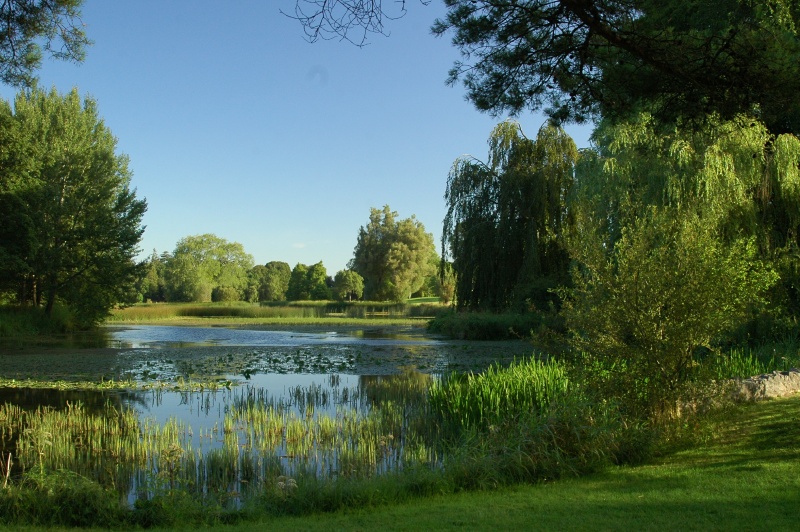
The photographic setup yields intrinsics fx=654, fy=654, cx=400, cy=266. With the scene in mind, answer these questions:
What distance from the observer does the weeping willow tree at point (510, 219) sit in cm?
2430

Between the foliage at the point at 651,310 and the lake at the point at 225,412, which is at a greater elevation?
the foliage at the point at 651,310

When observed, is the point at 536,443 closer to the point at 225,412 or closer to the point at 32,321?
the point at 225,412

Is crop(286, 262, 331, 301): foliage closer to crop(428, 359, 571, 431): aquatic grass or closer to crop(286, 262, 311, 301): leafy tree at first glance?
crop(286, 262, 311, 301): leafy tree

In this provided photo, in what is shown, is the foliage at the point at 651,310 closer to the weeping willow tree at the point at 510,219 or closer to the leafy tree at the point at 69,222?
the weeping willow tree at the point at 510,219

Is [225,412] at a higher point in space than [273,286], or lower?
lower

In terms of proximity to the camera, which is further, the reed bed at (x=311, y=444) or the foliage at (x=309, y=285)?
the foliage at (x=309, y=285)

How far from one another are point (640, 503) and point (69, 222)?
29.1 metres

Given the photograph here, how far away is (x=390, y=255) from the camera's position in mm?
62156

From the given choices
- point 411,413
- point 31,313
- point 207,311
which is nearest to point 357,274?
point 207,311

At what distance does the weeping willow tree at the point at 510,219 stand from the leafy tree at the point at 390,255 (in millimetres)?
35497

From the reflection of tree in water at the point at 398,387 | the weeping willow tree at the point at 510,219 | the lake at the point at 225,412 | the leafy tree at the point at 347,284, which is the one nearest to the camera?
the lake at the point at 225,412

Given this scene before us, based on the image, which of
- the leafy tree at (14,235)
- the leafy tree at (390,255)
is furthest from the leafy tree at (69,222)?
the leafy tree at (390,255)

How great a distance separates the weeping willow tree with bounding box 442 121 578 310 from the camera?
24.3 meters

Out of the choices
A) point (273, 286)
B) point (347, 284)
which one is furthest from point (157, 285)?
point (347, 284)
